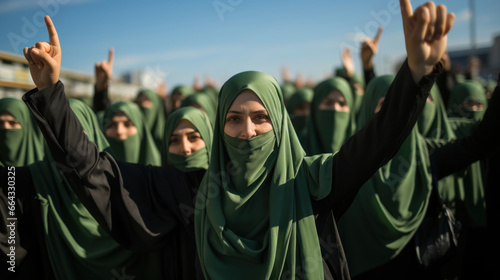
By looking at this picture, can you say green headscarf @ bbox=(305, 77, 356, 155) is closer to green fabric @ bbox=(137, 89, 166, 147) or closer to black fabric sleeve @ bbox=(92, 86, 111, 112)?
black fabric sleeve @ bbox=(92, 86, 111, 112)

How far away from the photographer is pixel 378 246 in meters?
2.50

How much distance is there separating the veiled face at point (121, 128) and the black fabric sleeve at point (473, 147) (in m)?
2.66

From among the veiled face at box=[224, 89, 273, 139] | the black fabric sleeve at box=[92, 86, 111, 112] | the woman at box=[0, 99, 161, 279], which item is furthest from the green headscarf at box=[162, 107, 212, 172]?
the black fabric sleeve at box=[92, 86, 111, 112]

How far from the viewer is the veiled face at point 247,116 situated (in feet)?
5.59

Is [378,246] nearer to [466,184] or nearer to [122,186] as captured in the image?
[466,184]

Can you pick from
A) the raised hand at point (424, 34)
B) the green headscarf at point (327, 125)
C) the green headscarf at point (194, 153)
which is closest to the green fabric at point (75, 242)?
the green headscarf at point (194, 153)

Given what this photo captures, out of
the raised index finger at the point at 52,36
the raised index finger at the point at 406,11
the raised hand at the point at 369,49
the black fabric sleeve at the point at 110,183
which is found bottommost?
the black fabric sleeve at the point at 110,183

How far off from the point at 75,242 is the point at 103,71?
264 cm

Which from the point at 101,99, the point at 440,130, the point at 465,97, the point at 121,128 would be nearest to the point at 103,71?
the point at 101,99

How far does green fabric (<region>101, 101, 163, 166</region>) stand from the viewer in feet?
11.6

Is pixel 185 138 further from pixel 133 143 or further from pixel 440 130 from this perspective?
pixel 440 130

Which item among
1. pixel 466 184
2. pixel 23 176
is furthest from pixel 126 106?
pixel 466 184

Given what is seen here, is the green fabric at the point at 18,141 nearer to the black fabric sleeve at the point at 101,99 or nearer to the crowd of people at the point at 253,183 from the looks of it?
the crowd of people at the point at 253,183

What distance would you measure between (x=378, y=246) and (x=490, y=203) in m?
1.45
